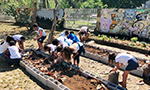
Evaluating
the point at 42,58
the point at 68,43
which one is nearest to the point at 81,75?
the point at 68,43

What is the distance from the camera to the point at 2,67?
4.95m

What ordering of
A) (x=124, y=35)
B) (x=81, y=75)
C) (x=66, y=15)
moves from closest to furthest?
1. (x=81, y=75)
2. (x=124, y=35)
3. (x=66, y=15)

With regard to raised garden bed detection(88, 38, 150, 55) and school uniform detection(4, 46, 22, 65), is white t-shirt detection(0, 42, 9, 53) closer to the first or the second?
school uniform detection(4, 46, 22, 65)

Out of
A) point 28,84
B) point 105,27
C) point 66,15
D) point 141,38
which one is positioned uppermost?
point 66,15

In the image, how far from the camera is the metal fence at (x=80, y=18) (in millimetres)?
11105

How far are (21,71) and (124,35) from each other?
7.93 m

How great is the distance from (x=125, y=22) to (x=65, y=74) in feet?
23.5

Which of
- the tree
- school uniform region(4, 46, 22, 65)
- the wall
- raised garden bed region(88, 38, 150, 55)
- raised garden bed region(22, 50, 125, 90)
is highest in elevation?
the tree

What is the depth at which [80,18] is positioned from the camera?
39.5ft

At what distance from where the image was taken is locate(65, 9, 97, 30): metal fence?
1110 centimetres

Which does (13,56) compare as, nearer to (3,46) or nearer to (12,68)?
(12,68)

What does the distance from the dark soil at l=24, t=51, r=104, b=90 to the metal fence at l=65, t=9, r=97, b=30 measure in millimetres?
7057

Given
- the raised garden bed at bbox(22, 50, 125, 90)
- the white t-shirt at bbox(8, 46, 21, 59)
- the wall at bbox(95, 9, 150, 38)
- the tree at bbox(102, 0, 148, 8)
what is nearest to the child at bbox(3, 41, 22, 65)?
the white t-shirt at bbox(8, 46, 21, 59)

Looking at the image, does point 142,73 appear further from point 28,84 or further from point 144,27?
point 144,27
